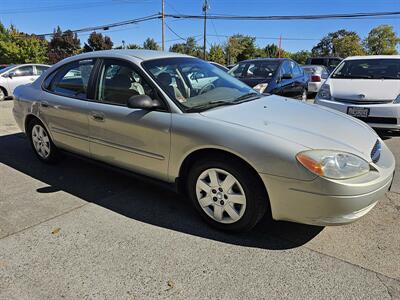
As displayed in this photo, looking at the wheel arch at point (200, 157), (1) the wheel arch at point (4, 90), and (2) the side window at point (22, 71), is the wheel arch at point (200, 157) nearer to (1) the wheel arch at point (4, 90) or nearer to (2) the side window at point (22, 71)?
(1) the wheel arch at point (4, 90)

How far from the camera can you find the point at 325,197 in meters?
2.48

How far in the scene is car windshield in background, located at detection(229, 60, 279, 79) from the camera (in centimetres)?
829

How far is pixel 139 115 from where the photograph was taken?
3.30 metres

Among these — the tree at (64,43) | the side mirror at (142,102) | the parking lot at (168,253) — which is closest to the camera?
the parking lot at (168,253)

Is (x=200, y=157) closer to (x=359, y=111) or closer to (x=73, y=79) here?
(x=73, y=79)

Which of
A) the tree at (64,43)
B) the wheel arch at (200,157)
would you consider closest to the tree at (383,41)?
the tree at (64,43)

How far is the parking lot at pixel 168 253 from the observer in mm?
2322

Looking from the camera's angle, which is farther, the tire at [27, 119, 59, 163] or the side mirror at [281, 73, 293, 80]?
the side mirror at [281, 73, 293, 80]

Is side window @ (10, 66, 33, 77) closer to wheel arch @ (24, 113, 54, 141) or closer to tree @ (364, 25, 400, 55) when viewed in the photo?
A: wheel arch @ (24, 113, 54, 141)

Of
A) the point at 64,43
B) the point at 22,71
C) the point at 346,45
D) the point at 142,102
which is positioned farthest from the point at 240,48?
the point at 142,102

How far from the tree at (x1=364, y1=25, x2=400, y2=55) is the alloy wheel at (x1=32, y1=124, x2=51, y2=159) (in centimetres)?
7341

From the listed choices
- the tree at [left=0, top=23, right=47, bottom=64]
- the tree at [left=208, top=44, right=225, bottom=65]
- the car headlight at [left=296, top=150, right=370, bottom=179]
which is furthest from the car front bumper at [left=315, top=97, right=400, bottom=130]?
the tree at [left=208, top=44, right=225, bottom=65]

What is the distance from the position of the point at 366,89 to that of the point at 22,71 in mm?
12058

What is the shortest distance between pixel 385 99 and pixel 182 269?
475 cm
